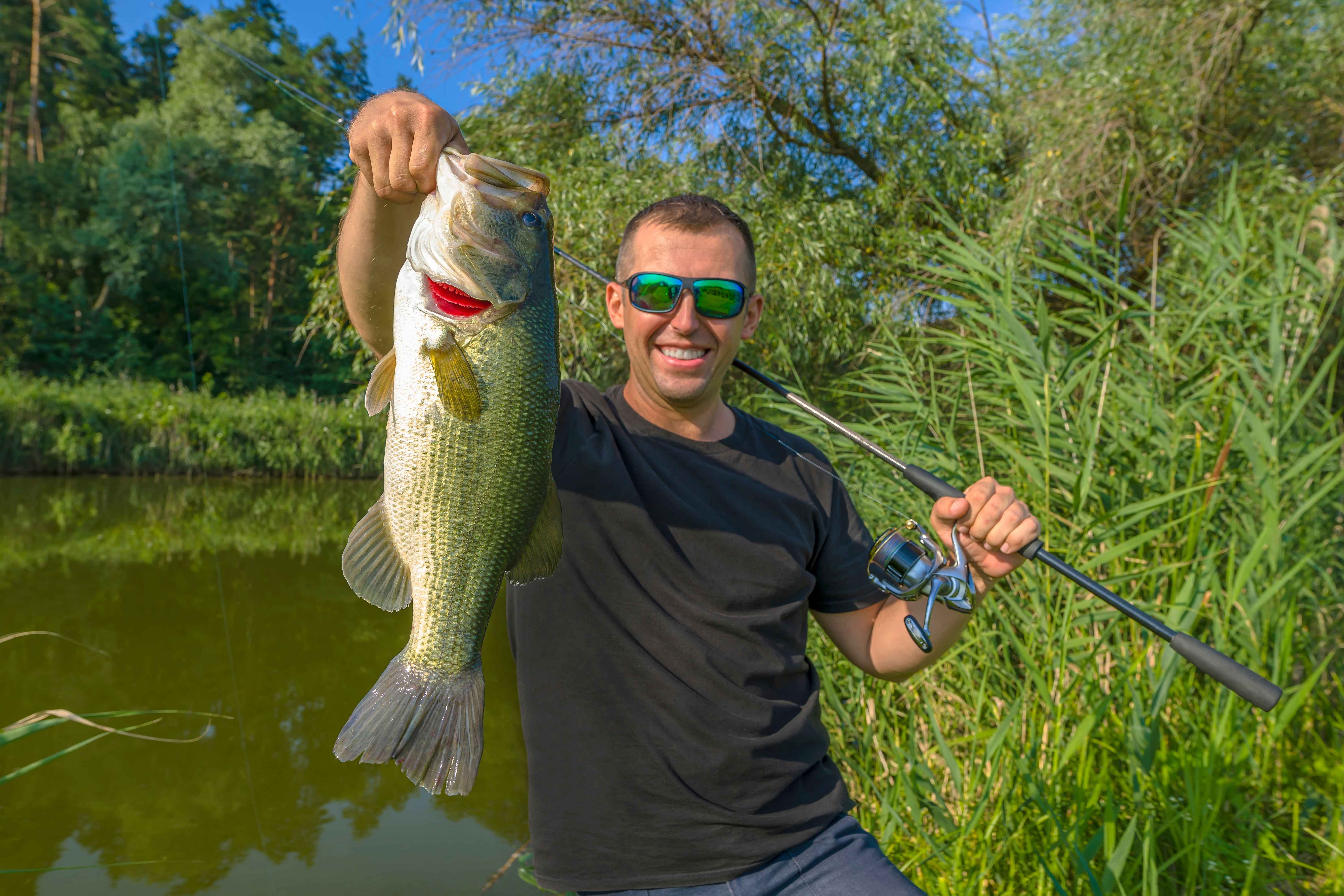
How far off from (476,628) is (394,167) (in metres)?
0.76

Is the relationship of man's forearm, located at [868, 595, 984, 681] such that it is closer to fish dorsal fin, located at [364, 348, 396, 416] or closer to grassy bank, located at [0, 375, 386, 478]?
fish dorsal fin, located at [364, 348, 396, 416]

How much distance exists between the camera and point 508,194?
1.46 meters

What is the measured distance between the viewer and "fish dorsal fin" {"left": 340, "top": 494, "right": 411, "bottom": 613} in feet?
4.83

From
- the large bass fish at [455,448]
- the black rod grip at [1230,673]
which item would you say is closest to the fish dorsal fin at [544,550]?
the large bass fish at [455,448]

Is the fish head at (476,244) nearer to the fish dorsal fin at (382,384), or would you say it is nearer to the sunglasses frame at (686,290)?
the fish dorsal fin at (382,384)

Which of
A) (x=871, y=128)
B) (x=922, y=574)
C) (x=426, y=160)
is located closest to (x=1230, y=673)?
Answer: (x=922, y=574)

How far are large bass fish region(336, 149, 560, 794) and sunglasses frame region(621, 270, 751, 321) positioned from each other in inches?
23.0

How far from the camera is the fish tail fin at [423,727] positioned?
1.39 metres

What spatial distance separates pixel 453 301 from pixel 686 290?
0.76m

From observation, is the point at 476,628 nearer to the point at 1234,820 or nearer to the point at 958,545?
the point at 958,545

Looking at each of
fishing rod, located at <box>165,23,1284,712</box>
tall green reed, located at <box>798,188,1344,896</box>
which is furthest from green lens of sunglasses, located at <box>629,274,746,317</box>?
tall green reed, located at <box>798,188,1344,896</box>

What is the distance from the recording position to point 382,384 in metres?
1.48

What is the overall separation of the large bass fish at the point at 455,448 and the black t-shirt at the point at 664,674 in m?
0.37

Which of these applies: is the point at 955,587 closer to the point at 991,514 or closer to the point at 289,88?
the point at 991,514
